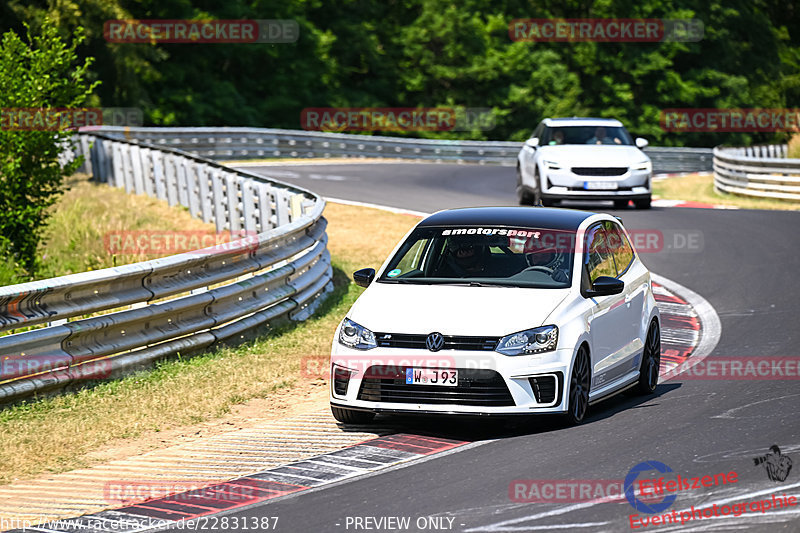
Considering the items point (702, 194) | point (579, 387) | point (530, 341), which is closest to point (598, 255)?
→ point (579, 387)

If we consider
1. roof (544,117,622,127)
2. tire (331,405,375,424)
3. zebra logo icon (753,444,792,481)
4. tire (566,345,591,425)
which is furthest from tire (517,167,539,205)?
zebra logo icon (753,444,792,481)

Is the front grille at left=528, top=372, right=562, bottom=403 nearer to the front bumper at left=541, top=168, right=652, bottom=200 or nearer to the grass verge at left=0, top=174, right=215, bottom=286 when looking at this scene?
the grass verge at left=0, top=174, right=215, bottom=286

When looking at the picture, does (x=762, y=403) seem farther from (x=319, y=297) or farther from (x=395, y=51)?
(x=395, y=51)

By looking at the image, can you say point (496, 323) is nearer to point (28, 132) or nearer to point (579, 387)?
point (579, 387)

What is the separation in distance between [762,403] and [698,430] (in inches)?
46.1

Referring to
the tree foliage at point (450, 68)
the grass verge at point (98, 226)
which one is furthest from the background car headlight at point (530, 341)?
the tree foliage at point (450, 68)

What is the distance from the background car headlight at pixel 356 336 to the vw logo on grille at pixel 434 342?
0.41 m

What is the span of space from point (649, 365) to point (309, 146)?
32.7 meters

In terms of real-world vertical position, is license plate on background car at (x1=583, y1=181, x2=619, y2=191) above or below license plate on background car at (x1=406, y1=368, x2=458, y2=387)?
below

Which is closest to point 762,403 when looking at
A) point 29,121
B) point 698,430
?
point 698,430

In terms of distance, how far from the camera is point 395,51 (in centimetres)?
6019

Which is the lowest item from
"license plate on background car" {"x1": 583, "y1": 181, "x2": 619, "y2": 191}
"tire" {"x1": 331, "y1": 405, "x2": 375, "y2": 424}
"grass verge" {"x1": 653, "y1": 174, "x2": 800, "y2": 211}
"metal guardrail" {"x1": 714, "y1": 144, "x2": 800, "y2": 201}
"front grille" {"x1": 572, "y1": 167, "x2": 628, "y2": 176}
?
Result: "grass verge" {"x1": 653, "y1": 174, "x2": 800, "y2": 211}

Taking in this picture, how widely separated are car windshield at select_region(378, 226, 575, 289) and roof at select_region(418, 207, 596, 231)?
84mm

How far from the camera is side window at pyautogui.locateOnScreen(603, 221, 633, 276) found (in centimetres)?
1031
